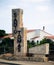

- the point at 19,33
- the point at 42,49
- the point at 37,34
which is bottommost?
the point at 42,49

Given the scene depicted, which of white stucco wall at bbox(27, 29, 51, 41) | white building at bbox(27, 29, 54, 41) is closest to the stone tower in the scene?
white building at bbox(27, 29, 54, 41)

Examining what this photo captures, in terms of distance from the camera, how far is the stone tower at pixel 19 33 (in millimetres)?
28656

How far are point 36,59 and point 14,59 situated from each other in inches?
102

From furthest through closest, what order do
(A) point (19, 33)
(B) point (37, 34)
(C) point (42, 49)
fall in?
(B) point (37, 34) < (A) point (19, 33) < (C) point (42, 49)

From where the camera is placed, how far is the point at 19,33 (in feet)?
95.2

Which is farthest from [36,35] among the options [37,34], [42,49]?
[42,49]

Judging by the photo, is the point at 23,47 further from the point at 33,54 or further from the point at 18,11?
the point at 18,11

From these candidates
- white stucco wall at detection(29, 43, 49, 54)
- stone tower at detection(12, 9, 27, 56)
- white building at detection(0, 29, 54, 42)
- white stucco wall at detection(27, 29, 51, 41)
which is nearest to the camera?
white stucco wall at detection(29, 43, 49, 54)

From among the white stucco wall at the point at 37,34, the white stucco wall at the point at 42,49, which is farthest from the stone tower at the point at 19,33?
the white stucco wall at the point at 37,34

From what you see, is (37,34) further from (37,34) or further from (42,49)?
(42,49)

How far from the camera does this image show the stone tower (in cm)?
2866

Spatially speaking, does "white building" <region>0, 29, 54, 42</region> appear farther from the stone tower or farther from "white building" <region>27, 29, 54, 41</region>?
the stone tower

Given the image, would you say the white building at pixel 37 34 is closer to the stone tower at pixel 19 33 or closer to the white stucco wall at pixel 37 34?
the white stucco wall at pixel 37 34

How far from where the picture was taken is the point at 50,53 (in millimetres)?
29203
